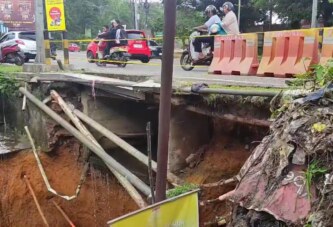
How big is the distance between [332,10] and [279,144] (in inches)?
799

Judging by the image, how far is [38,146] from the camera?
869cm

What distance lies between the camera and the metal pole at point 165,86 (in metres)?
2.69

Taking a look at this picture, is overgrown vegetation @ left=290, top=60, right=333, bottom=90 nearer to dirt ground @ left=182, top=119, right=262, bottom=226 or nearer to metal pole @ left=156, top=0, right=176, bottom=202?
metal pole @ left=156, top=0, right=176, bottom=202

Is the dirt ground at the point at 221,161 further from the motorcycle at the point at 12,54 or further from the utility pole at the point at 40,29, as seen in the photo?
the motorcycle at the point at 12,54

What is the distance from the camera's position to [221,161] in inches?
245

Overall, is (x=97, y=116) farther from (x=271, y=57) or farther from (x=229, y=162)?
(x=271, y=57)

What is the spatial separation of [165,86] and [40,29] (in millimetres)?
6958

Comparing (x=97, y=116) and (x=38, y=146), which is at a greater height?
(x=97, y=116)

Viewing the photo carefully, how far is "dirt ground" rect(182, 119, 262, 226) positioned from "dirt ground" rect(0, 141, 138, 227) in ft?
6.81

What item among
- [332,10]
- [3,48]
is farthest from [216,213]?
[332,10]

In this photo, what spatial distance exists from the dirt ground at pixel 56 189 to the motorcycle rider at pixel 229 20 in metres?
4.56

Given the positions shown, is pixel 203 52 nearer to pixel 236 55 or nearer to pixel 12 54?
pixel 236 55

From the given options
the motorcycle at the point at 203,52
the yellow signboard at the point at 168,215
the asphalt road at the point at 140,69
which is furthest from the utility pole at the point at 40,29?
the yellow signboard at the point at 168,215

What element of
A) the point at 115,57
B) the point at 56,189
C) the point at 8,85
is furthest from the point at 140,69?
the point at 56,189
